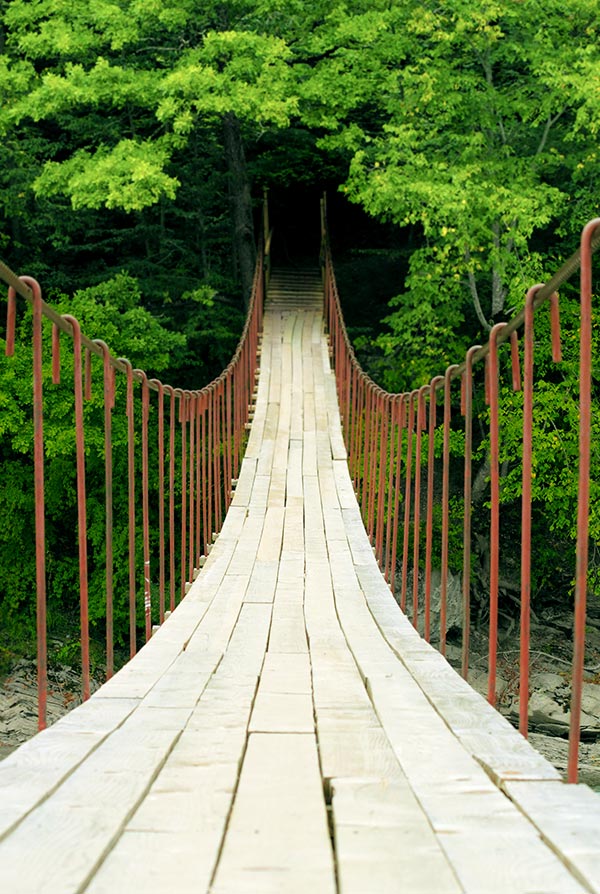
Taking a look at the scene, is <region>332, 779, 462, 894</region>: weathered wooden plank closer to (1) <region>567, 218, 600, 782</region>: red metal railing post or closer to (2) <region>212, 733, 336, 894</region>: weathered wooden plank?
(2) <region>212, 733, 336, 894</region>: weathered wooden plank

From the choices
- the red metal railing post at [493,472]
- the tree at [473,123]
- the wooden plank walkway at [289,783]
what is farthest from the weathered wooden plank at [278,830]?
the tree at [473,123]

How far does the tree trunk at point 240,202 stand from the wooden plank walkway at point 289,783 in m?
10.3

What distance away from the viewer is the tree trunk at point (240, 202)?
12930 mm

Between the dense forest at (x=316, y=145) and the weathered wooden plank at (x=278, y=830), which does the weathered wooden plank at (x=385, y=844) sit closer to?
the weathered wooden plank at (x=278, y=830)

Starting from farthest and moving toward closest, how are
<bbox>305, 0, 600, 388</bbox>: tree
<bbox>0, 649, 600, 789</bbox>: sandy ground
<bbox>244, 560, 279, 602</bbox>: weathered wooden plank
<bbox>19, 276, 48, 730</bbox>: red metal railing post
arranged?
<bbox>305, 0, 600, 388</bbox>: tree, <bbox>0, 649, 600, 789</bbox>: sandy ground, <bbox>244, 560, 279, 602</bbox>: weathered wooden plank, <bbox>19, 276, 48, 730</bbox>: red metal railing post

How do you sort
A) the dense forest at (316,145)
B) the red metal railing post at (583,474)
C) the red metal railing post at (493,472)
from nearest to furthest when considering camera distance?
1. the red metal railing post at (583,474)
2. the red metal railing post at (493,472)
3. the dense forest at (316,145)

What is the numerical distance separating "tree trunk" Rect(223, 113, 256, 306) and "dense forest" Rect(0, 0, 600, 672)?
3 cm

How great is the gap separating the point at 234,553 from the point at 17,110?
706 cm

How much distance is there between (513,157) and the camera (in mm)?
10703

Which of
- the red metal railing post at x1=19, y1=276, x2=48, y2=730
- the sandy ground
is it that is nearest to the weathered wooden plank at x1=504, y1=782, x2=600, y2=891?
the red metal railing post at x1=19, y1=276, x2=48, y2=730

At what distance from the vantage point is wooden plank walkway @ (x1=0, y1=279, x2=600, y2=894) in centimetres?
119

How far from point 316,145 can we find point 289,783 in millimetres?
11060

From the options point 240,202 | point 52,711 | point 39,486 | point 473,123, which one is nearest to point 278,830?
point 39,486

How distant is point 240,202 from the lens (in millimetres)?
13203
